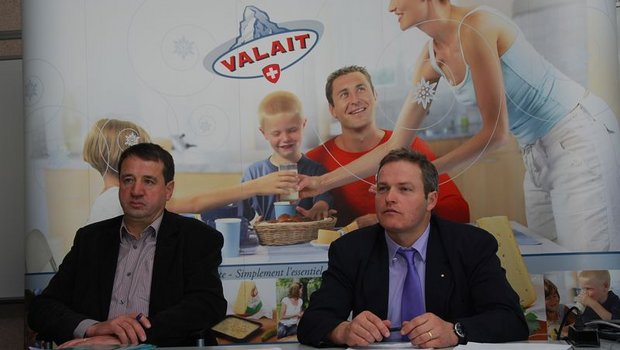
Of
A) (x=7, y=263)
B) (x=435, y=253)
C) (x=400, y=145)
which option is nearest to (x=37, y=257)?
(x=7, y=263)

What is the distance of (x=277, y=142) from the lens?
11.8ft

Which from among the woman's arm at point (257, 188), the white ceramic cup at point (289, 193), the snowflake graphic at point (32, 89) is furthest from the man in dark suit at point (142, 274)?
the snowflake graphic at point (32, 89)

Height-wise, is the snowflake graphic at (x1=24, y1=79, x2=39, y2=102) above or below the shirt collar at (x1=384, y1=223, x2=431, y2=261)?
above

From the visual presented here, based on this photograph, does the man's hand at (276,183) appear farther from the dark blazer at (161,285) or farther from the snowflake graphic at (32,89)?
the snowflake graphic at (32,89)

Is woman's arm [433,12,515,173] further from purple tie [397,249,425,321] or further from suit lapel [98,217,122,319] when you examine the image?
suit lapel [98,217,122,319]

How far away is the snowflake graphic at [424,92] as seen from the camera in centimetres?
354

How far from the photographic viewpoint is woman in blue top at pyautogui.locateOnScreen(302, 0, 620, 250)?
3.46m

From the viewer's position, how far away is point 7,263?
182 inches

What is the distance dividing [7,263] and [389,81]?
2502 millimetres

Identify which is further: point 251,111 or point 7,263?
point 7,263

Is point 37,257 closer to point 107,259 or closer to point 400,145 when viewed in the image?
point 107,259

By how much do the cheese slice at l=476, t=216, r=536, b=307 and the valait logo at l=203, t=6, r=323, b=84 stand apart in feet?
3.62

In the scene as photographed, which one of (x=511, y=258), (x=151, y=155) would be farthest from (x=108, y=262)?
(x=511, y=258)

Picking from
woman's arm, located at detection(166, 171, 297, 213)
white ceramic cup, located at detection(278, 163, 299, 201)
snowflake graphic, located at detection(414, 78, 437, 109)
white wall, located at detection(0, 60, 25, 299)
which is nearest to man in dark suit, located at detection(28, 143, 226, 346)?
woman's arm, located at detection(166, 171, 297, 213)
